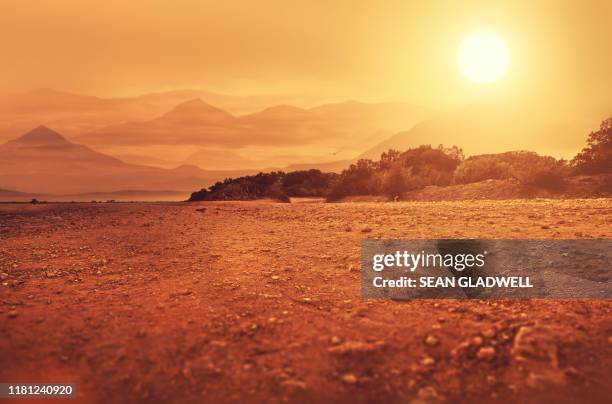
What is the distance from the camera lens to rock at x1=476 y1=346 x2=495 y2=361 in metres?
3.71

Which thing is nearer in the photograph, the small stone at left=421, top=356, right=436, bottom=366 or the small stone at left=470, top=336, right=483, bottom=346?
the small stone at left=421, top=356, right=436, bottom=366

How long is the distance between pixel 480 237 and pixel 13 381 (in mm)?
5787

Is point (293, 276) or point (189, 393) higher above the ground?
point (293, 276)

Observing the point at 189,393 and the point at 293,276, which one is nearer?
the point at 189,393

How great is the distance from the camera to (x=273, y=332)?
416cm

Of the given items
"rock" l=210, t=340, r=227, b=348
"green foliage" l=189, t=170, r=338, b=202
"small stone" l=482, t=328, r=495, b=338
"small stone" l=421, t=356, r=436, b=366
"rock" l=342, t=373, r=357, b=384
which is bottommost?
"rock" l=342, t=373, r=357, b=384

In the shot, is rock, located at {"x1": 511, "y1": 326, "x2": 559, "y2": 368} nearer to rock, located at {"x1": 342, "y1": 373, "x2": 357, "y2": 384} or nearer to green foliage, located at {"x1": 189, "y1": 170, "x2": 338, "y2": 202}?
rock, located at {"x1": 342, "y1": 373, "x2": 357, "y2": 384}

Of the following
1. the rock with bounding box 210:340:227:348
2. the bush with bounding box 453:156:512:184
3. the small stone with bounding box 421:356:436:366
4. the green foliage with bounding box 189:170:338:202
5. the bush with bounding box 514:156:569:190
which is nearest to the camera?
the small stone with bounding box 421:356:436:366

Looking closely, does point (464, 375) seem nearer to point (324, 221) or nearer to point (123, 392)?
point (123, 392)

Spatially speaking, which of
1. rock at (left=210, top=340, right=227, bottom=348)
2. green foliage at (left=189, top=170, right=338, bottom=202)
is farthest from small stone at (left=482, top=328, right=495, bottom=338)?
green foliage at (left=189, top=170, right=338, bottom=202)

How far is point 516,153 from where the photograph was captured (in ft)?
68.4

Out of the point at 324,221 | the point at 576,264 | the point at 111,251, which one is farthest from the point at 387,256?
the point at 111,251


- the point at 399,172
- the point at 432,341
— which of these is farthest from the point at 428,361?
the point at 399,172

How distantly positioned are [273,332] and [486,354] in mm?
1804
